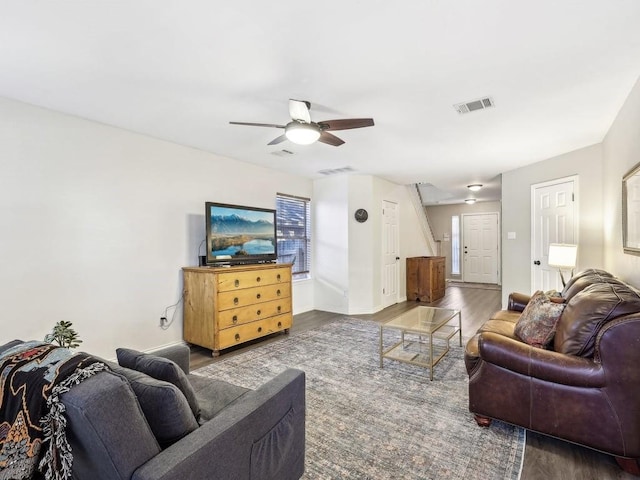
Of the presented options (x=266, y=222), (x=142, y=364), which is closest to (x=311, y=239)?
(x=266, y=222)

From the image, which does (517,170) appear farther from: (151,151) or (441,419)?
(151,151)

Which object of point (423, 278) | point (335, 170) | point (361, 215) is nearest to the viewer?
point (335, 170)

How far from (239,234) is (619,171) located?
4101 millimetres

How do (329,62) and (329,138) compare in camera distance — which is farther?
(329,138)

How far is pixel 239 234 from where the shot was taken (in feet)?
13.2

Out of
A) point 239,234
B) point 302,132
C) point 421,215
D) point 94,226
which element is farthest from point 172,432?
point 421,215

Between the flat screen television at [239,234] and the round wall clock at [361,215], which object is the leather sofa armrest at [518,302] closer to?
the round wall clock at [361,215]

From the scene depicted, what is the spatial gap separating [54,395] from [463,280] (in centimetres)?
982

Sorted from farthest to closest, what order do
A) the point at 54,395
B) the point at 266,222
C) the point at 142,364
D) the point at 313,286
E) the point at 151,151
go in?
the point at 313,286, the point at 266,222, the point at 151,151, the point at 142,364, the point at 54,395

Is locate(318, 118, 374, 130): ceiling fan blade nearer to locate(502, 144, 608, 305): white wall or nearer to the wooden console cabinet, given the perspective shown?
locate(502, 144, 608, 305): white wall

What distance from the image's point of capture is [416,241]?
7309 millimetres

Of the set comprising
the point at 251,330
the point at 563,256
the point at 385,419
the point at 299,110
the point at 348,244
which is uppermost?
the point at 299,110

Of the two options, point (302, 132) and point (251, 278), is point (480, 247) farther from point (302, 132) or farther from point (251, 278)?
point (302, 132)

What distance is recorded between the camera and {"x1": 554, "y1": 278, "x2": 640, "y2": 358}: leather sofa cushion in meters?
1.72
